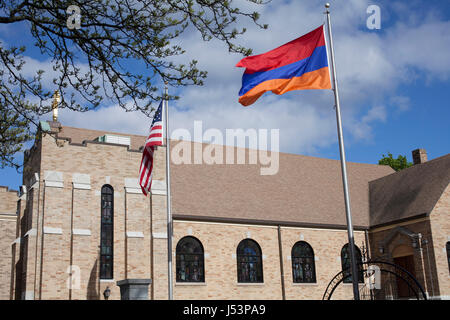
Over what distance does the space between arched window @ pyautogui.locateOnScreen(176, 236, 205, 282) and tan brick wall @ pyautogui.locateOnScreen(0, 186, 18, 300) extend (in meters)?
9.40

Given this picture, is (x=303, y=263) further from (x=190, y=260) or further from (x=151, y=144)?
(x=151, y=144)

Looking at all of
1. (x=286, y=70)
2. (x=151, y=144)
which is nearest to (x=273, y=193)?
(x=151, y=144)

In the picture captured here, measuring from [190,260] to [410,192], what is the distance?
14363 millimetres

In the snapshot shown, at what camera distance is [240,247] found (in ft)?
91.7

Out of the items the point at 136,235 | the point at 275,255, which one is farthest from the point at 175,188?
the point at 275,255

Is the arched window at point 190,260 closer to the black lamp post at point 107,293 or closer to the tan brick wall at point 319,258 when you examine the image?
the black lamp post at point 107,293

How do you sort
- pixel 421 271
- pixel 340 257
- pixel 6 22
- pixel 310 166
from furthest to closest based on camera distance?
1. pixel 310 166
2. pixel 340 257
3. pixel 421 271
4. pixel 6 22

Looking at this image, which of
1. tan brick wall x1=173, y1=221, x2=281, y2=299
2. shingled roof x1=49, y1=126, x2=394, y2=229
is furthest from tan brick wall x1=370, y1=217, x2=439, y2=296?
tan brick wall x1=173, y1=221, x2=281, y2=299

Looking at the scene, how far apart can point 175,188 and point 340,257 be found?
11064 mm

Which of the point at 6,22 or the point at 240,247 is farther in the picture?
the point at 240,247

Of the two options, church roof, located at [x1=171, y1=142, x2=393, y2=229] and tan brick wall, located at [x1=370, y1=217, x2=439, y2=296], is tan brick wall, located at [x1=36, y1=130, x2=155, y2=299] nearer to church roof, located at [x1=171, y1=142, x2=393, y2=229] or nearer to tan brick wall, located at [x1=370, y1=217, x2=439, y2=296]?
church roof, located at [x1=171, y1=142, x2=393, y2=229]
